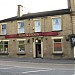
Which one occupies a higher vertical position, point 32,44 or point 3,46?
point 32,44

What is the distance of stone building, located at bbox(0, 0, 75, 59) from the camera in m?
34.7

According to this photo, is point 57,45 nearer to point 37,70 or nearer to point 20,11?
point 20,11

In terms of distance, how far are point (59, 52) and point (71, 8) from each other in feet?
20.4

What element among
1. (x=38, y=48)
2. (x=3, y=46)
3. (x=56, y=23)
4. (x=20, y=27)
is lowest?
(x=38, y=48)

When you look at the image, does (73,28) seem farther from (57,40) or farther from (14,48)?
(14,48)

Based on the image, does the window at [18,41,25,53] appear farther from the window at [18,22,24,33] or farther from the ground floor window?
the ground floor window

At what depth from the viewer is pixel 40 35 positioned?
3716 cm

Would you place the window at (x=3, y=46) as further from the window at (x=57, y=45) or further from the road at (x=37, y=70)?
the road at (x=37, y=70)

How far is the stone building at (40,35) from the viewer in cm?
3466

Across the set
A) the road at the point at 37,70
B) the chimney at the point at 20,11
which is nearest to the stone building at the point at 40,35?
the chimney at the point at 20,11

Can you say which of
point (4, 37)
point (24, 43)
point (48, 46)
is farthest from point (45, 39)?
point (4, 37)

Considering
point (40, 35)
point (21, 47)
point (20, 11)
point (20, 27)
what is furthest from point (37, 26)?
point (20, 11)

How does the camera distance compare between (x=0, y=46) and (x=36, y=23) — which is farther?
(x=0, y=46)

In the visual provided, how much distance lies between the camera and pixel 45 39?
3666 cm
